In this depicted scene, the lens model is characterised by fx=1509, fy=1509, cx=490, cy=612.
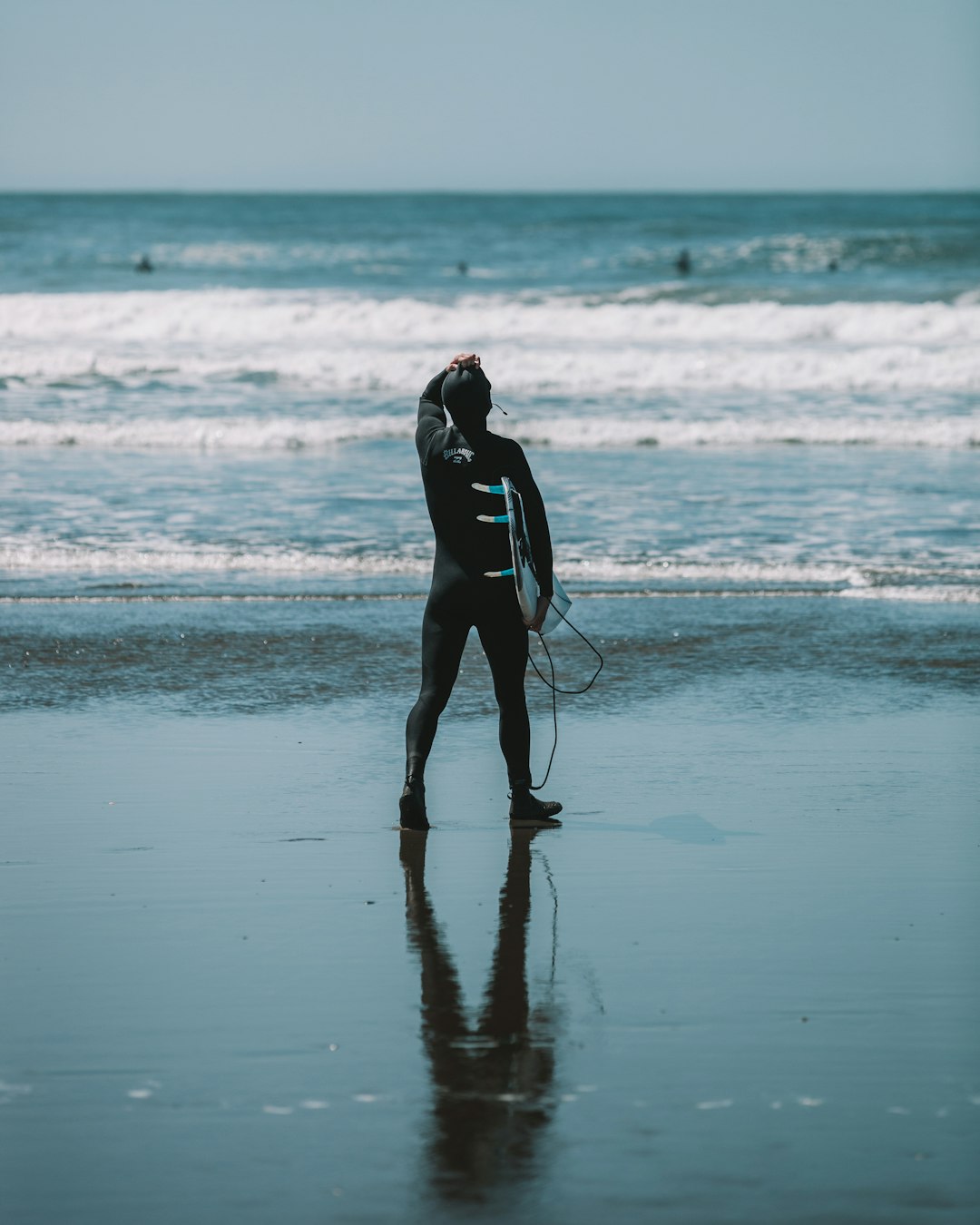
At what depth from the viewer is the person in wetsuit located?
16.2ft

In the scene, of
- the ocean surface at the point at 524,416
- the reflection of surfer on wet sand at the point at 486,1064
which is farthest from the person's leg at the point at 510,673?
the ocean surface at the point at 524,416

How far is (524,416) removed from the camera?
714 inches

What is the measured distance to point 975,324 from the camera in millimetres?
26672

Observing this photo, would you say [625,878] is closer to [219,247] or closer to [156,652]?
[156,652]

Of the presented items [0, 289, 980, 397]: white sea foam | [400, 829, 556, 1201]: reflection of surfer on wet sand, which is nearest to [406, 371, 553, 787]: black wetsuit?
[400, 829, 556, 1201]: reflection of surfer on wet sand

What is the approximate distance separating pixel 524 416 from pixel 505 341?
386 inches

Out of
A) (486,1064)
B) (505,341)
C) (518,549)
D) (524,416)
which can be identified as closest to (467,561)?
(518,549)

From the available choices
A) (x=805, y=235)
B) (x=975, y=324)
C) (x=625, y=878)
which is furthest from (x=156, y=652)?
(x=805, y=235)

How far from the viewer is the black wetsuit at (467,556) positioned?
4.95 m

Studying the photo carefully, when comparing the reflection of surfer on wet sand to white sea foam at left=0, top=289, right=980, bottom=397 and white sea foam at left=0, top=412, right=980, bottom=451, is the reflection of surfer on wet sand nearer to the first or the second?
white sea foam at left=0, top=412, right=980, bottom=451

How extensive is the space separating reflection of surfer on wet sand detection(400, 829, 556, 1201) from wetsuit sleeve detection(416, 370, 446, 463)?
1.54 m

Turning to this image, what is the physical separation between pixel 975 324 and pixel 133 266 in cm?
2754

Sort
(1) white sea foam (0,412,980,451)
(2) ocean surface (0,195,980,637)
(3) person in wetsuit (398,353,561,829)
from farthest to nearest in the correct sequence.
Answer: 1. (1) white sea foam (0,412,980,451)
2. (2) ocean surface (0,195,980,637)
3. (3) person in wetsuit (398,353,561,829)

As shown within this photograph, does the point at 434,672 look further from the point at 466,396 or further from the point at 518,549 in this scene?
the point at 466,396
